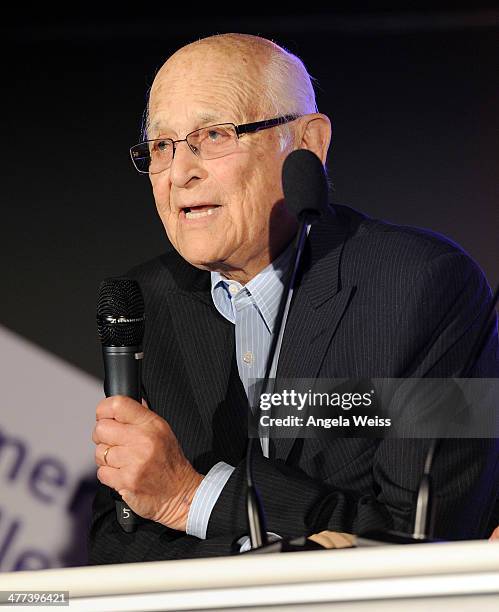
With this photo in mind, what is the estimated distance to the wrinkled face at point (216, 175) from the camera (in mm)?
1547

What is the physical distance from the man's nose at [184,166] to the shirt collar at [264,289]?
212mm

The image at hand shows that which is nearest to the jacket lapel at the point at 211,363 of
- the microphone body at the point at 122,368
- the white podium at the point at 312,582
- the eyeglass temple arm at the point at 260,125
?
the eyeglass temple arm at the point at 260,125

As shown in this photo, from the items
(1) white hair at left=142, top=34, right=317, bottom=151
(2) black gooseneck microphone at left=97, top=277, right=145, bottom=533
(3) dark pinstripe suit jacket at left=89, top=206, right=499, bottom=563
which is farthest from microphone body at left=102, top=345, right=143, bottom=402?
(1) white hair at left=142, top=34, right=317, bottom=151

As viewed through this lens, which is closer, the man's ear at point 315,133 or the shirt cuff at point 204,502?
the shirt cuff at point 204,502

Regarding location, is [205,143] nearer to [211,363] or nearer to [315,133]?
[315,133]

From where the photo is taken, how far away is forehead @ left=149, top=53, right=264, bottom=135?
1556 millimetres

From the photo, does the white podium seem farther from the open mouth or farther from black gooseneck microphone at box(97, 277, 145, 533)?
the open mouth

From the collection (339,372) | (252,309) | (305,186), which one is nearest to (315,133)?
(252,309)

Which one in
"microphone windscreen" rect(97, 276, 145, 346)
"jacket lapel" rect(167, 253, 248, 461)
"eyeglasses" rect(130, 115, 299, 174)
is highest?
"eyeglasses" rect(130, 115, 299, 174)

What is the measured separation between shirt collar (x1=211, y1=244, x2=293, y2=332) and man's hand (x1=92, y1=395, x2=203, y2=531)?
40 cm

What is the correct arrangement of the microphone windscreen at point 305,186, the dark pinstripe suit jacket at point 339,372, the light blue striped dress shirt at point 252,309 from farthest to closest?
1. the light blue striped dress shirt at point 252,309
2. the dark pinstripe suit jacket at point 339,372
3. the microphone windscreen at point 305,186

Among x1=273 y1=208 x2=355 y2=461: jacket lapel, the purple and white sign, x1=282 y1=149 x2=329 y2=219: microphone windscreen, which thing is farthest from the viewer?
the purple and white sign

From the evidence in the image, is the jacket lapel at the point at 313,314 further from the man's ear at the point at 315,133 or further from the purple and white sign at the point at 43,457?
the purple and white sign at the point at 43,457

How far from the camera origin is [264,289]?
163 centimetres
